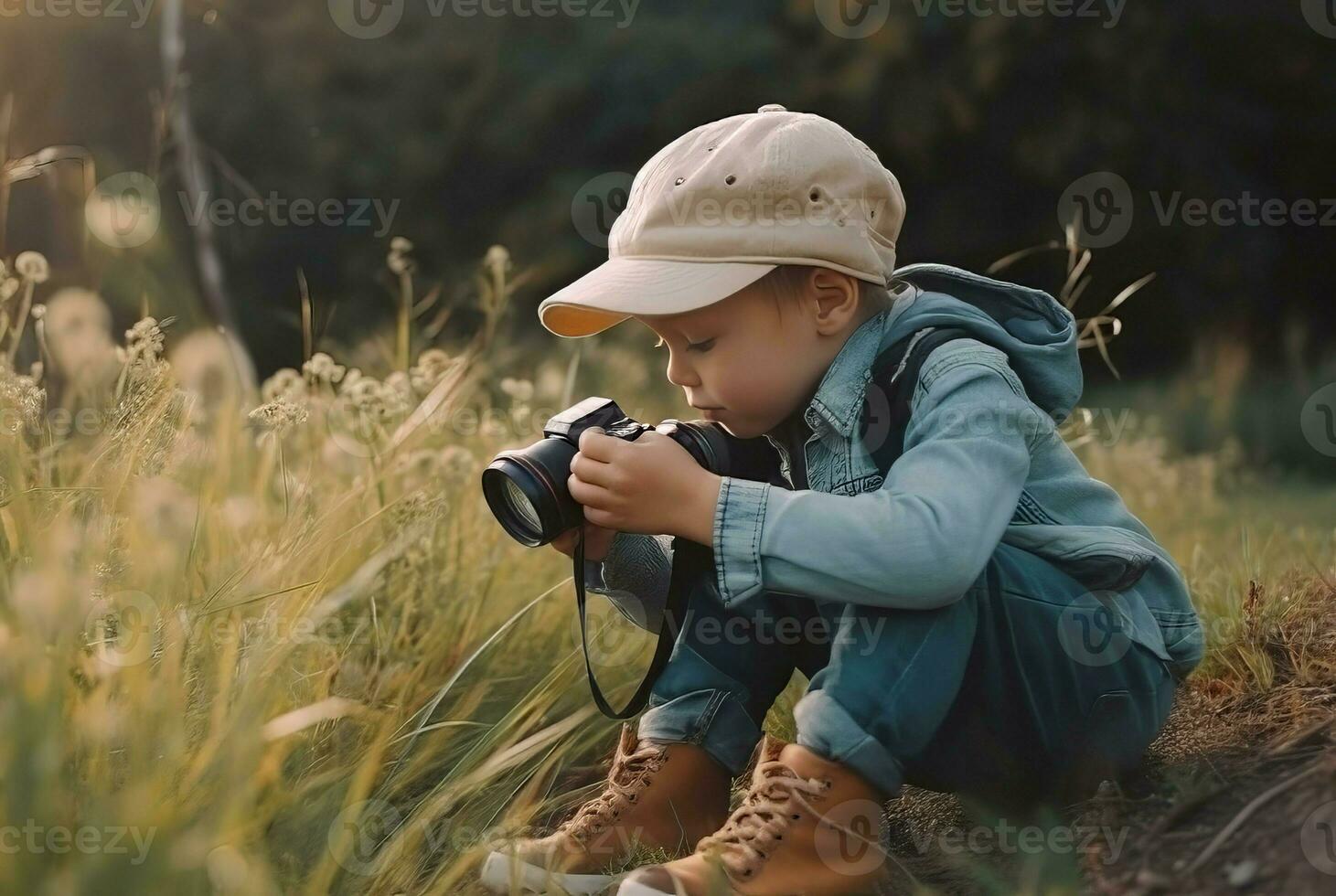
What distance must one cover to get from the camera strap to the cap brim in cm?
33

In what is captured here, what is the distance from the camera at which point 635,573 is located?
1.96 m

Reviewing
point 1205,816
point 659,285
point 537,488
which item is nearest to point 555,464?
point 537,488

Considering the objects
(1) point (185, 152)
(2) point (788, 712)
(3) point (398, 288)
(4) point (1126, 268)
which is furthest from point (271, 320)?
(2) point (788, 712)

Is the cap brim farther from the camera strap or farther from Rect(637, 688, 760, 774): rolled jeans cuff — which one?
Rect(637, 688, 760, 774): rolled jeans cuff

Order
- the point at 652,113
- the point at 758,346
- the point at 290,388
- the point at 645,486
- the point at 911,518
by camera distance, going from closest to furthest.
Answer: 1. the point at 911,518
2. the point at 645,486
3. the point at 758,346
4. the point at 290,388
5. the point at 652,113

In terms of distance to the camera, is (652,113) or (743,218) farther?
(652,113)

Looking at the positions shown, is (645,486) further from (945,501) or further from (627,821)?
(627,821)

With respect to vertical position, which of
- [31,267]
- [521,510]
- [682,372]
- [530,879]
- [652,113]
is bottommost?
[530,879]

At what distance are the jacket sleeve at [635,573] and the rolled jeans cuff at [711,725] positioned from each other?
0.17 m

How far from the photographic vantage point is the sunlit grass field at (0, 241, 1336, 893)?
1.39 metres

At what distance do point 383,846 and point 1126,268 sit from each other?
219 inches

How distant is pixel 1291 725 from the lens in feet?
6.04

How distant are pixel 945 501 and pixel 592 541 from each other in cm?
55

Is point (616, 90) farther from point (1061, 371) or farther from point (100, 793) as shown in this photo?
point (100, 793)
